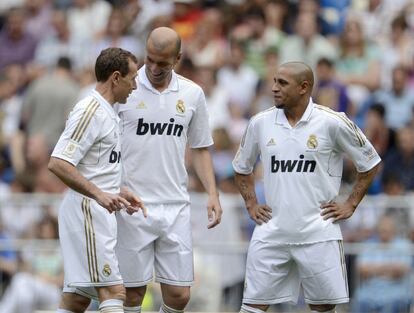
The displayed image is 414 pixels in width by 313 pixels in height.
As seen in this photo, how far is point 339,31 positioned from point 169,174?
8.60 metres

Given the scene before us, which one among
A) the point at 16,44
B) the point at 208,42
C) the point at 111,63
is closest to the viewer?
the point at 111,63

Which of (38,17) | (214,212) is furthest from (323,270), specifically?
(38,17)

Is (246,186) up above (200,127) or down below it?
below

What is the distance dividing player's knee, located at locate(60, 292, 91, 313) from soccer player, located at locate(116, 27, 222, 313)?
506mm

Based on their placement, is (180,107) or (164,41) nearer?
(164,41)

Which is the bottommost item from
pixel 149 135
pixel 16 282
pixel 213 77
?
pixel 16 282

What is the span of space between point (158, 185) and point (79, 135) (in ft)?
3.65

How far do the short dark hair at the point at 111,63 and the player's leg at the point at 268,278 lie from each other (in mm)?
1848

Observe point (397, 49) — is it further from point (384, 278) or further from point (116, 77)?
point (116, 77)

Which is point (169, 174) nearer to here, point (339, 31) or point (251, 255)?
point (251, 255)

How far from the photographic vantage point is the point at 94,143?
1092 cm

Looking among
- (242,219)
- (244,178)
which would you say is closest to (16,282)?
(242,219)

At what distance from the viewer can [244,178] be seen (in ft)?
39.8

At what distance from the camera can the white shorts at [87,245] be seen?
10.9 m
